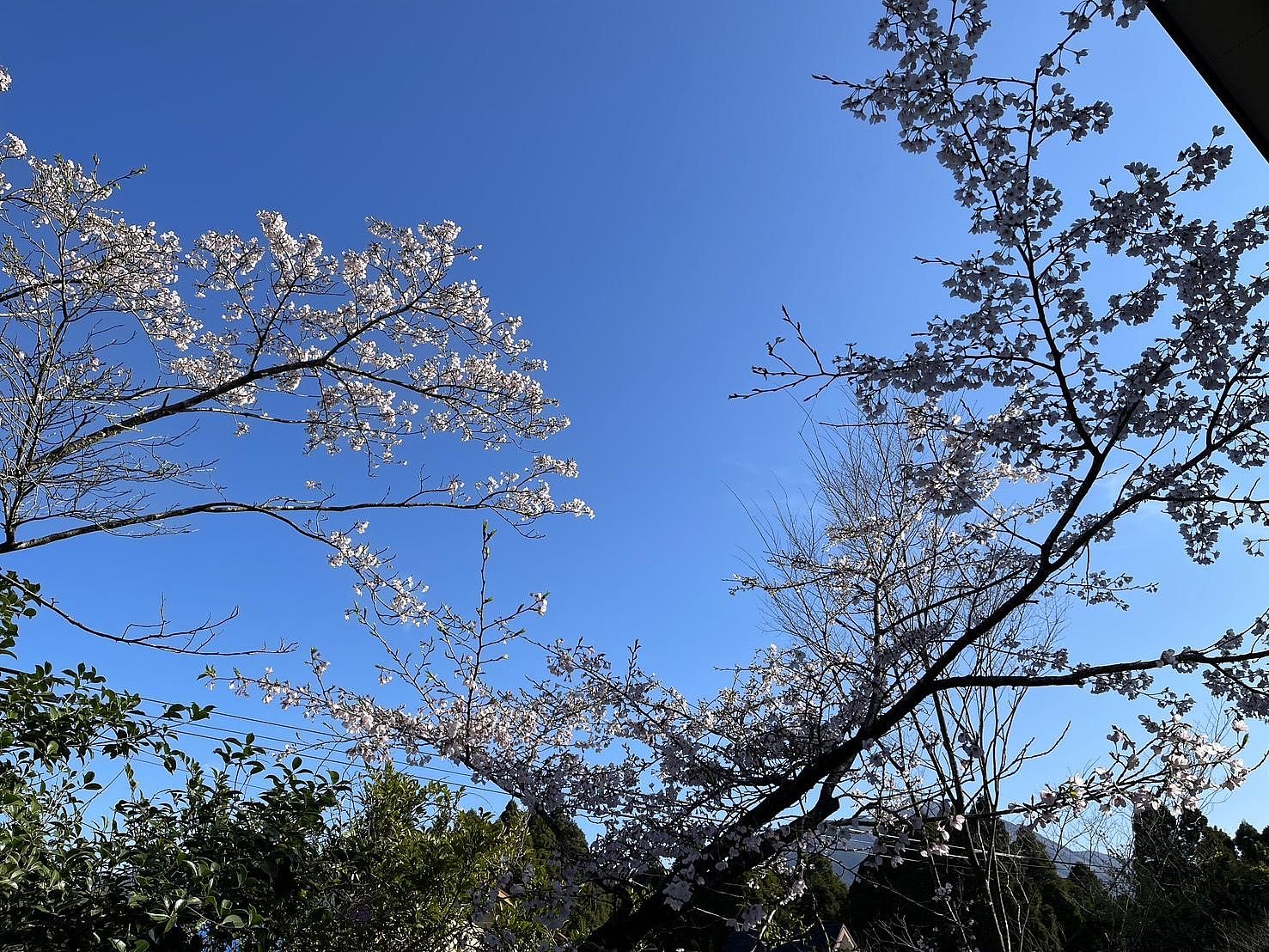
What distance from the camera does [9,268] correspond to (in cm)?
524

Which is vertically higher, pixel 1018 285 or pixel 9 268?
pixel 9 268

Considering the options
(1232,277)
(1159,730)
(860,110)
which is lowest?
(1159,730)

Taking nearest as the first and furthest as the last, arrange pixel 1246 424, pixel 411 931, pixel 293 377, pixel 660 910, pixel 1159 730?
pixel 1246 424
pixel 1159 730
pixel 660 910
pixel 411 931
pixel 293 377

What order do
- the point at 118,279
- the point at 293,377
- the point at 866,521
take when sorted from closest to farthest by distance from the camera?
the point at 866,521 < the point at 118,279 < the point at 293,377

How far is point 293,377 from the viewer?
21.8 feet

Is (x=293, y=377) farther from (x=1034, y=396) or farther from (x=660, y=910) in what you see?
(x=1034, y=396)

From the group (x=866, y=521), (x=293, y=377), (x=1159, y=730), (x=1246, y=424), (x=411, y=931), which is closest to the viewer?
(x=1246, y=424)

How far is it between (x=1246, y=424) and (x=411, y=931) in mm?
5295

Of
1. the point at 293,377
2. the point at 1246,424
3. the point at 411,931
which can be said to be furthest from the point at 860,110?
the point at 293,377

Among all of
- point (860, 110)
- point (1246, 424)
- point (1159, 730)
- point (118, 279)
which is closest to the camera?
point (860, 110)

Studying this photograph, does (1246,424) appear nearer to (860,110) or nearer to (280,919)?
(860,110)

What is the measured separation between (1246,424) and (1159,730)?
1402 mm

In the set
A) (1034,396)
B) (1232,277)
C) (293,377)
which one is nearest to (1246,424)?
(1232,277)

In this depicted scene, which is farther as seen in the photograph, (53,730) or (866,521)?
(866,521)
